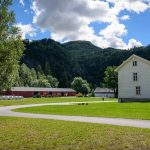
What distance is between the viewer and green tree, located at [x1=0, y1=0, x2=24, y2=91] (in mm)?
26195

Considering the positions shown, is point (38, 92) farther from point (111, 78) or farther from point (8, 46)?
point (8, 46)

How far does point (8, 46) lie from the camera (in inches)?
1038

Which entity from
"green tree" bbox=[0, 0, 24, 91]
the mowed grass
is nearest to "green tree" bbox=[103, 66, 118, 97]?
the mowed grass

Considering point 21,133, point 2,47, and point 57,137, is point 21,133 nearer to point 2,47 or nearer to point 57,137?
point 57,137

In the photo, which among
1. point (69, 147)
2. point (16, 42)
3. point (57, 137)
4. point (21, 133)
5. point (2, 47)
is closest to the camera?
point (69, 147)

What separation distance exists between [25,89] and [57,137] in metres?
117

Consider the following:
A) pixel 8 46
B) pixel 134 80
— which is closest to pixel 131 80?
pixel 134 80

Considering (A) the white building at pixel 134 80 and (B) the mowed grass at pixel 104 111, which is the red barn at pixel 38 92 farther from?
(B) the mowed grass at pixel 104 111

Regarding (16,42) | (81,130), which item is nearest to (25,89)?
(16,42)

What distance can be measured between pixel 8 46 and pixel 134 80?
44824mm

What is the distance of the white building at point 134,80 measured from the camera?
6681 cm

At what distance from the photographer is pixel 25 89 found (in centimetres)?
13225

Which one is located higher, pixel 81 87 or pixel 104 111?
pixel 81 87

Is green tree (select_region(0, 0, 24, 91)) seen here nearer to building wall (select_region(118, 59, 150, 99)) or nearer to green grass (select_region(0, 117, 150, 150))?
green grass (select_region(0, 117, 150, 150))
